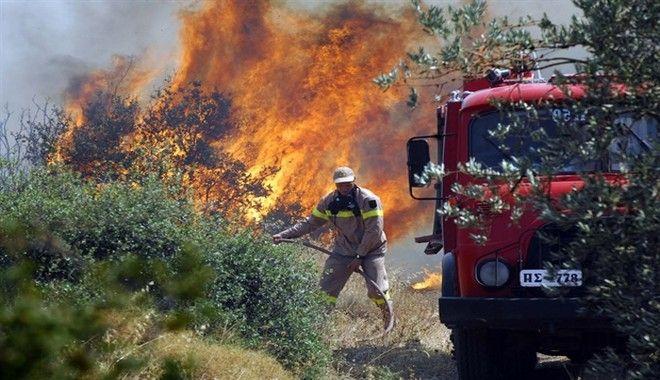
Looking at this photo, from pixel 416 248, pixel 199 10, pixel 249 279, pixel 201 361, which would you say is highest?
pixel 199 10

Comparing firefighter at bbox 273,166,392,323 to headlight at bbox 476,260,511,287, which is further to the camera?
firefighter at bbox 273,166,392,323

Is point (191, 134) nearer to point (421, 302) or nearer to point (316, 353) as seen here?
point (421, 302)

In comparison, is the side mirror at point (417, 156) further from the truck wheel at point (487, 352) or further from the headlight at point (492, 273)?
the truck wheel at point (487, 352)

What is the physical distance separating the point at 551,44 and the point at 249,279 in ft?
17.8

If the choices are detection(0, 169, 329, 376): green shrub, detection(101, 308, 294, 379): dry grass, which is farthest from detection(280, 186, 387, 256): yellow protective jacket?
detection(101, 308, 294, 379): dry grass

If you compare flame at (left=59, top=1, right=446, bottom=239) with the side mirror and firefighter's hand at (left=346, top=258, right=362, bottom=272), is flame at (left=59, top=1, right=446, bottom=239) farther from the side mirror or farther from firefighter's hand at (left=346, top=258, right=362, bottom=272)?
the side mirror

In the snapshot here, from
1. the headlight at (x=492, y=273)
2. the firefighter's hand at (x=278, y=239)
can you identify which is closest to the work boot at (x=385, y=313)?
the firefighter's hand at (x=278, y=239)

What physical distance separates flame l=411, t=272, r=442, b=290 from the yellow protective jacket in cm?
355

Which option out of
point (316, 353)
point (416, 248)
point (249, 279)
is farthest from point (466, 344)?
point (416, 248)

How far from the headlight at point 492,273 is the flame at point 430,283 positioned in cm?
756

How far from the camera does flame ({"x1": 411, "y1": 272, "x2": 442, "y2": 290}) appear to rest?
16.2m

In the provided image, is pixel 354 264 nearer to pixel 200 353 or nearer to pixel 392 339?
pixel 392 339

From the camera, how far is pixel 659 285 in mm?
4293

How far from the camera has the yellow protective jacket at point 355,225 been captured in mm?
12016
